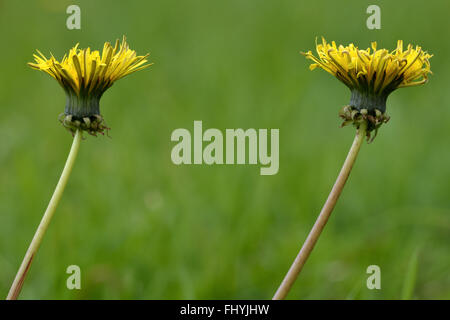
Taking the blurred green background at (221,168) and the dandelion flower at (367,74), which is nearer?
the dandelion flower at (367,74)

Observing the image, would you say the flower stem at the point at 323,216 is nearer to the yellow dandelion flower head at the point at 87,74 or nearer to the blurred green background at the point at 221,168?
the yellow dandelion flower head at the point at 87,74

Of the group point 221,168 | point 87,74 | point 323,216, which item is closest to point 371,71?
point 323,216

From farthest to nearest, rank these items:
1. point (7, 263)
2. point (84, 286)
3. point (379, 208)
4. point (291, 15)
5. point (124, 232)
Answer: point (291, 15)
point (379, 208)
point (124, 232)
point (7, 263)
point (84, 286)

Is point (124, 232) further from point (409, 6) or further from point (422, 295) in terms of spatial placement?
point (409, 6)

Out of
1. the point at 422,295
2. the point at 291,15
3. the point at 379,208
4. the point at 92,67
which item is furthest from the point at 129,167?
the point at 291,15

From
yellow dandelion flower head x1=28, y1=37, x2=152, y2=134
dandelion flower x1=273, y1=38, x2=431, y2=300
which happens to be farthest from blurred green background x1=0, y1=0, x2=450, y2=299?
yellow dandelion flower head x1=28, y1=37, x2=152, y2=134

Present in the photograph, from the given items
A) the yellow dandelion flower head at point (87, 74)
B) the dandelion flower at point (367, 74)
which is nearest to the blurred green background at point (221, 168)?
the dandelion flower at point (367, 74)
